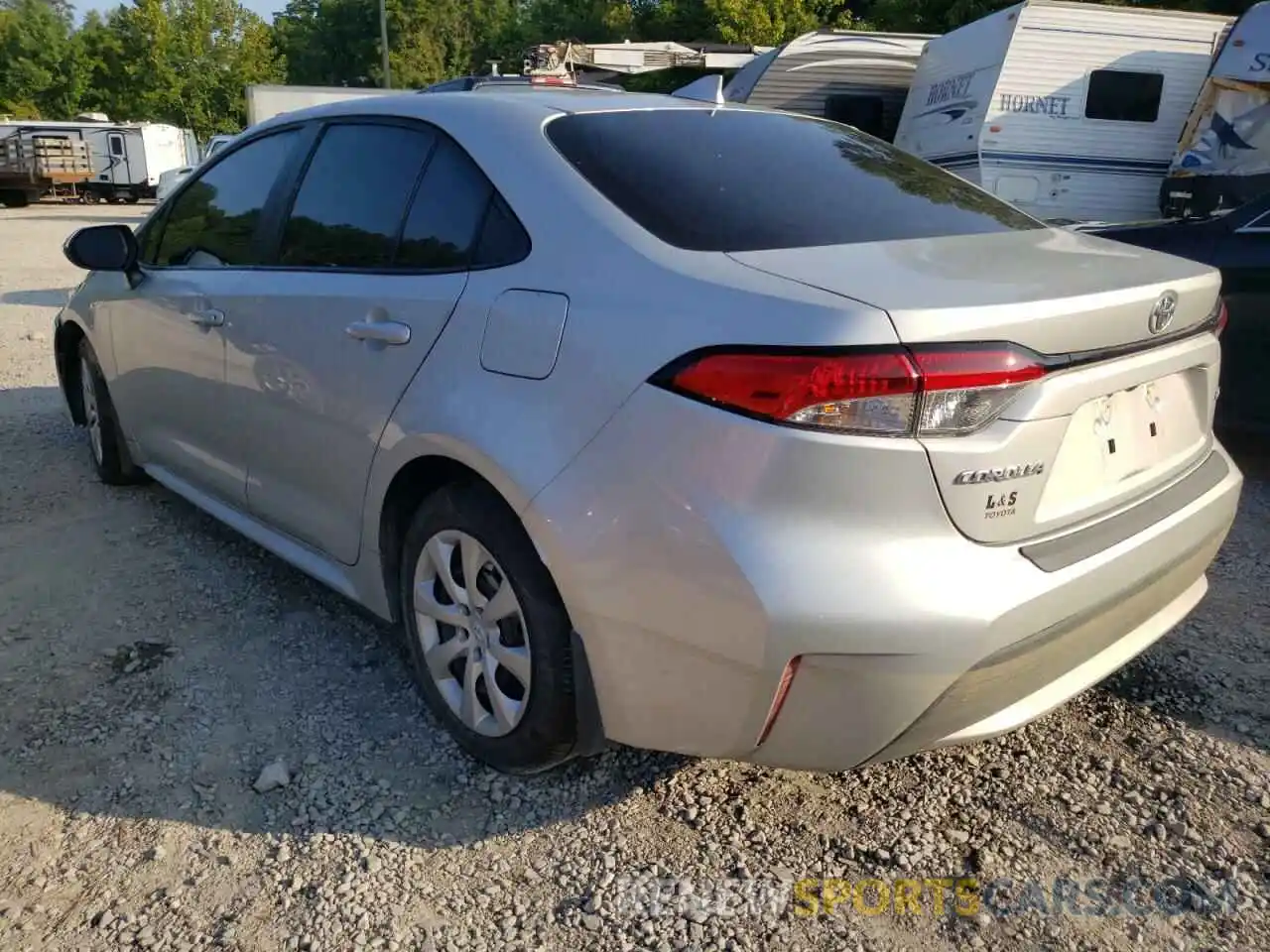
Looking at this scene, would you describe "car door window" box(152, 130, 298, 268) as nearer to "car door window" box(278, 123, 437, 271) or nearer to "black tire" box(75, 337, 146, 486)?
"car door window" box(278, 123, 437, 271)

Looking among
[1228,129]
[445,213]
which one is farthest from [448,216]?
[1228,129]

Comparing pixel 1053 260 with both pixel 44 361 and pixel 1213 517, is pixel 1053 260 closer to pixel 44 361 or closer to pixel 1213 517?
pixel 1213 517

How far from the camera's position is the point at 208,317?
10.8ft

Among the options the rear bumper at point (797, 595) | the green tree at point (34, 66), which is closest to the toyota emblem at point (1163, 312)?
the rear bumper at point (797, 595)

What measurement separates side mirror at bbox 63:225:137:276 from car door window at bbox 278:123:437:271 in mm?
1114

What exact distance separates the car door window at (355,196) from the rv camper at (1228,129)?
9751 mm

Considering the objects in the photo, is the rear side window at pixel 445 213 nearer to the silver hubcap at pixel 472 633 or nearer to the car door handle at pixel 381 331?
the car door handle at pixel 381 331

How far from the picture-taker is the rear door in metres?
2.54

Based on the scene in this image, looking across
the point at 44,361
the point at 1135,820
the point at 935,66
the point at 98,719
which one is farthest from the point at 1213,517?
the point at 935,66

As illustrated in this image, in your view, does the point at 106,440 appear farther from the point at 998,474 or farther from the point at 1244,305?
the point at 1244,305

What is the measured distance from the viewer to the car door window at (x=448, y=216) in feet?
8.11

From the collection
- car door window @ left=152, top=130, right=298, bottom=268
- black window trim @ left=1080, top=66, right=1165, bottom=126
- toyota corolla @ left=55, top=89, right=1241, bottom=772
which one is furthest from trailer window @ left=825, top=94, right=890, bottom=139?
toyota corolla @ left=55, top=89, right=1241, bottom=772

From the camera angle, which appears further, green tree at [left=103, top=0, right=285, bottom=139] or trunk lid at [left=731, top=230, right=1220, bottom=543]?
green tree at [left=103, top=0, right=285, bottom=139]

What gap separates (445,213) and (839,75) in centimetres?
1381
